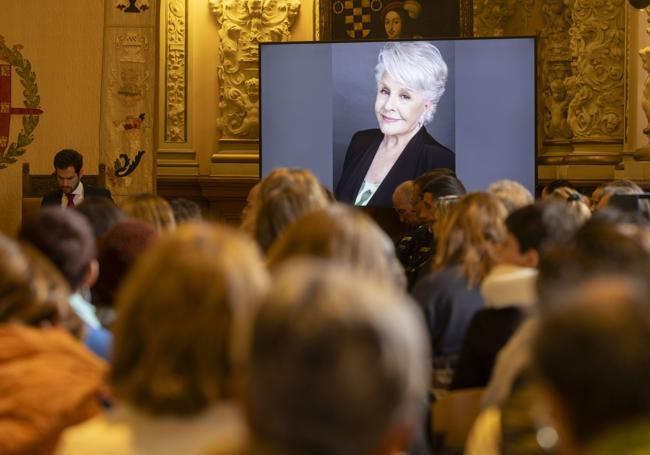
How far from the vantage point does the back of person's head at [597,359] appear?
1515 mm

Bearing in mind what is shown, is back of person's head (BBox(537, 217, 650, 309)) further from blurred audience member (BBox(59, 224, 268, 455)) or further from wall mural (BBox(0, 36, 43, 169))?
wall mural (BBox(0, 36, 43, 169))

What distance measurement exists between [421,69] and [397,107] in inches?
16.7

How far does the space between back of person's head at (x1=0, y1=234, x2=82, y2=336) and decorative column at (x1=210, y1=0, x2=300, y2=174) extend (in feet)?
35.6

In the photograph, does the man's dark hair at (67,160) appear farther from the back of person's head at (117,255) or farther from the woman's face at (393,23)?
the woman's face at (393,23)

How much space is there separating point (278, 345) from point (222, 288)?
2.25ft

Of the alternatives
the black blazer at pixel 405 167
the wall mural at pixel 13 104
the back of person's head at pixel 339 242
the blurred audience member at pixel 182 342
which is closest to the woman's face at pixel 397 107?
the black blazer at pixel 405 167

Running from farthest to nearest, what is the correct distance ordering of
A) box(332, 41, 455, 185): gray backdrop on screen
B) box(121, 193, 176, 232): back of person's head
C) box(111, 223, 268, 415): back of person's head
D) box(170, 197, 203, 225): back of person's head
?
box(332, 41, 455, 185): gray backdrop on screen, box(170, 197, 203, 225): back of person's head, box(121, 193, 176, 232): back of person's head, box(111, 223, 268, 415): back of person's head

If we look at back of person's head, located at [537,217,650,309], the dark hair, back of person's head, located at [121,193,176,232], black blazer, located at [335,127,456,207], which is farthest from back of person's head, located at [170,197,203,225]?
black blazer, located at [335,127,456,207]

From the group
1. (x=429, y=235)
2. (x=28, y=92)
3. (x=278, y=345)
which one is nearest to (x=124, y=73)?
(x=28, y=92)

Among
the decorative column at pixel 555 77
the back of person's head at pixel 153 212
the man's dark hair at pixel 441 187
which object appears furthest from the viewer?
the decorative column at pixel 555 77

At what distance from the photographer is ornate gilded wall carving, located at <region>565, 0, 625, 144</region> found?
42.5 feet

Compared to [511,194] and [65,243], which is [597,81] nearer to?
[511,194]

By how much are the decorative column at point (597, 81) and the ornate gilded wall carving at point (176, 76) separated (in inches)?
153

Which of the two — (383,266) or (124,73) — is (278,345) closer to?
(383,266)
